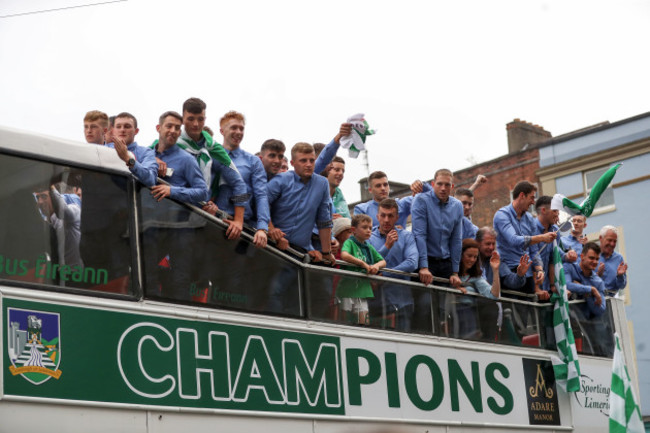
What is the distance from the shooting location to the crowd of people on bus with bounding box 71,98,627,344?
8211mm

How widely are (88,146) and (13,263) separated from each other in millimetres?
1114

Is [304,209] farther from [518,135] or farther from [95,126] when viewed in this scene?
[518,135]

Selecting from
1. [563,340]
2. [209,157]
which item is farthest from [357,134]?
[563,340]

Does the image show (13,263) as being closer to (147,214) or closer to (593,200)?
(147,214)

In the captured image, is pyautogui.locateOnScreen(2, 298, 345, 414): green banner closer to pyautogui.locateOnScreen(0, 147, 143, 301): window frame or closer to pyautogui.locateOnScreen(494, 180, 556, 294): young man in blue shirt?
pyautogui.locateOnScreen(0, 147, 143, 301): window frame

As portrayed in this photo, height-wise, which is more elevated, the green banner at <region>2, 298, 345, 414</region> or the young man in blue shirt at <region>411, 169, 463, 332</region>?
the young man in blue shirt at <region>411, 169, 463, 332</region>

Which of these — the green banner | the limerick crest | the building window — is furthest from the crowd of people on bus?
the building window

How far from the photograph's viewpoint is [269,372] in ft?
26.2

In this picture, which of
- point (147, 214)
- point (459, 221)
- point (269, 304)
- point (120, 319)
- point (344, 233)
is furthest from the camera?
point (459, 221)

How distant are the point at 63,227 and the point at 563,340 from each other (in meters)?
6.48

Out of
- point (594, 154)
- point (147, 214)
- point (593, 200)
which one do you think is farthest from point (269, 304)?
point (594, 154)

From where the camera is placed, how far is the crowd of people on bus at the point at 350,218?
8.21m

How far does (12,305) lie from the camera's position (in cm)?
640

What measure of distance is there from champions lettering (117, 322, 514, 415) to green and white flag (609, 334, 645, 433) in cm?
203
